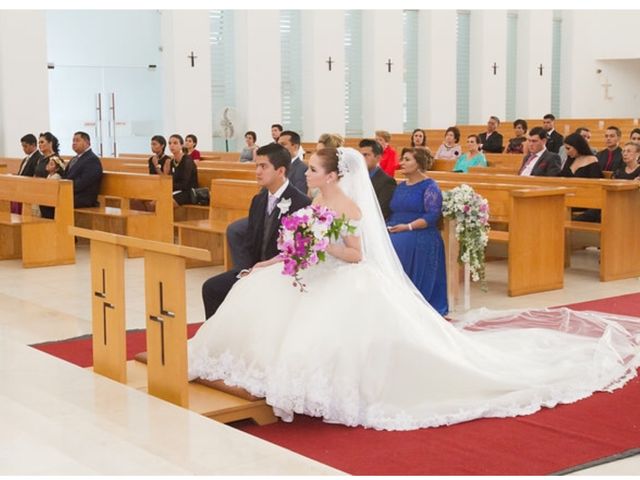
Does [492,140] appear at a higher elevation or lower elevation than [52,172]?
higher

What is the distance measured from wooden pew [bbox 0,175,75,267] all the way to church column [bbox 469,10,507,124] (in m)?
14.3

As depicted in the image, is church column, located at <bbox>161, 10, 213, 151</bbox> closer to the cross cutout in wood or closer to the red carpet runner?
the cross cutout in wood

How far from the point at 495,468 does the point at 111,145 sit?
53.6 ft

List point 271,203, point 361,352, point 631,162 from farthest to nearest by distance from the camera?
point 631,162 < point 271,203 < point 361,352

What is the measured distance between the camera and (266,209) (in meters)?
6.51

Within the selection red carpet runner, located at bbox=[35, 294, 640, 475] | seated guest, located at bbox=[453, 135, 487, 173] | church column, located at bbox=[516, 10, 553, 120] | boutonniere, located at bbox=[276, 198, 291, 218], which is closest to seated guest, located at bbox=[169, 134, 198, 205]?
seated guest, located at bbox=[453, 135, 487, 173]

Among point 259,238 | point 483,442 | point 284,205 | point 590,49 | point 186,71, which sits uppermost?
point 590,49

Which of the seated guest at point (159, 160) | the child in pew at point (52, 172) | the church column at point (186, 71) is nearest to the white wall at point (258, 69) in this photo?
the church column at point (186, 71)

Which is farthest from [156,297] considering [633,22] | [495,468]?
[633,22]

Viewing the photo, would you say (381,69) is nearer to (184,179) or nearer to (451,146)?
(451,146)

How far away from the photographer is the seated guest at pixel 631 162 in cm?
1028

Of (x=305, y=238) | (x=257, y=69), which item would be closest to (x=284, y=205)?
(x=305, y=238)

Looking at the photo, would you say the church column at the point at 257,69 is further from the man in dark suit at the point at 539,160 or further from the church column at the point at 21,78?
the man in dark suit at the point at 539,160

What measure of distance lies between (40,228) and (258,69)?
33.0 feet
